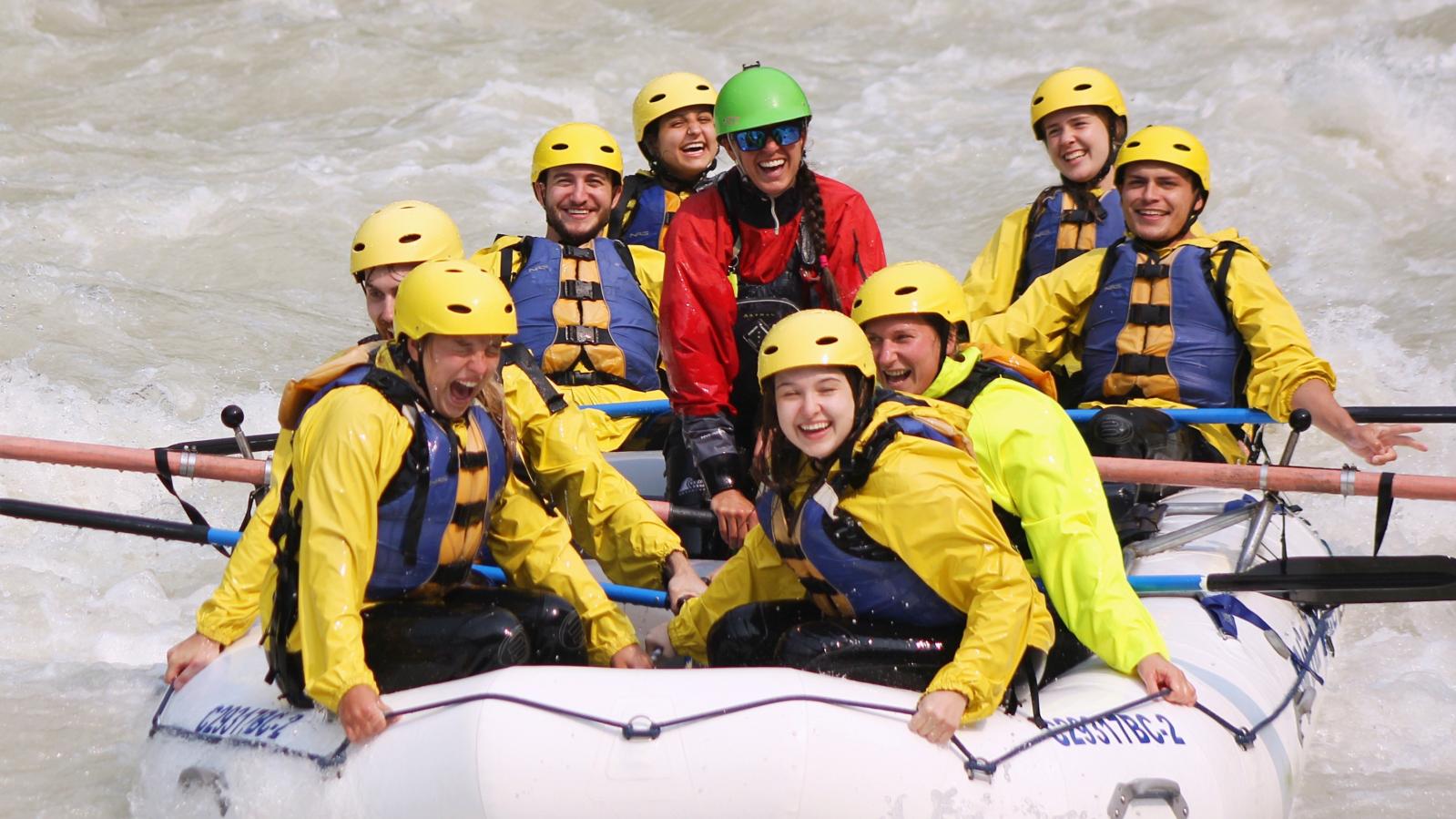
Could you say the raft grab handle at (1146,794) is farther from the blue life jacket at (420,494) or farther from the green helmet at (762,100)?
the green helmet at (762,100)

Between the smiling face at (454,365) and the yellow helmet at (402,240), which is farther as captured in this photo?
the yellow helmet at (402,240)

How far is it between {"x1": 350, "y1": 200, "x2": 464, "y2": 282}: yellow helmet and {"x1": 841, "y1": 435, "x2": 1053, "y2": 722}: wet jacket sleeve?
140 centimetres

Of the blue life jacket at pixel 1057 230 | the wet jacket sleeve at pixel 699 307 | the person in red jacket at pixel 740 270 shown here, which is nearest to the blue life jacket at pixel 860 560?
the person in red jacket at pixel 740 270

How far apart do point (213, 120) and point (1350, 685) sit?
9.01 meters

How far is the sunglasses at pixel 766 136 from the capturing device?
4.66m

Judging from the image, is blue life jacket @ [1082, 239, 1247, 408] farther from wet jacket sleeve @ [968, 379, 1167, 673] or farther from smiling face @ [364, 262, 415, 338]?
smiling face @ [364, 262, 415, 338]

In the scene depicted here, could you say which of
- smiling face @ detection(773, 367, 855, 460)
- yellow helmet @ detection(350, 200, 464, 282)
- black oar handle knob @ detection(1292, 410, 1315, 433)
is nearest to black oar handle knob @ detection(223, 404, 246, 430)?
black oar handle knob @ detection(1292, 410, 1315, 433)

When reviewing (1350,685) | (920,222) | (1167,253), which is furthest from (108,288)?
(1350,685)

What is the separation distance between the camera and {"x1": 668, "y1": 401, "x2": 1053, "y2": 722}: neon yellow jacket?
3383 mm

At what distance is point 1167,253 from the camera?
17.9 feet

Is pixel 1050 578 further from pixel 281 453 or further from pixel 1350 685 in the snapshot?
pixel 1350 685

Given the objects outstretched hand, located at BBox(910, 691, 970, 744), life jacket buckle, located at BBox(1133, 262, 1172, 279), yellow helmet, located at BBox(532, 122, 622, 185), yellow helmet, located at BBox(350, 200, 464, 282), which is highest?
yellow helmet, located at BBox(532, 122, 622, 185)

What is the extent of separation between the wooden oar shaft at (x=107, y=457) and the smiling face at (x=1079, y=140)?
→ 2.87m

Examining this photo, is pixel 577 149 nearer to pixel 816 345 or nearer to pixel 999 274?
pixel 999 274
